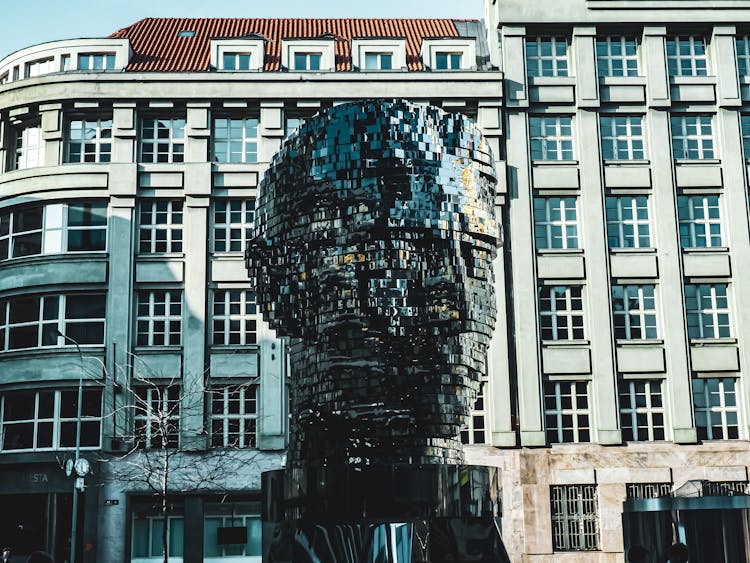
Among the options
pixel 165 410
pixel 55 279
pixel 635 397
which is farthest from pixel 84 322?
pixel 635 397

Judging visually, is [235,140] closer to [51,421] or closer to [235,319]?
[235,319]

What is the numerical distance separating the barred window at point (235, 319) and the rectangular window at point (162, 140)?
576cm

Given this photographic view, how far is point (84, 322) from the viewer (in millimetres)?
39406

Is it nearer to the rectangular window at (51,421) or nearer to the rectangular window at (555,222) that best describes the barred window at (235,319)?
the rectangular window at (51,421)

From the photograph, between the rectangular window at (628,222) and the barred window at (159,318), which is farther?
the rectangular window at (628,222)

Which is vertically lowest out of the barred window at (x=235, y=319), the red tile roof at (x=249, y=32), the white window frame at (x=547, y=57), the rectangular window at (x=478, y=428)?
the rectangular window at (x=478, y=428)

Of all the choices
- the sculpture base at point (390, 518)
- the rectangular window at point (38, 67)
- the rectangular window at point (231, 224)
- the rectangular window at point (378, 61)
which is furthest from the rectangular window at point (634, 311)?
the sculpture base at point (390, 518)

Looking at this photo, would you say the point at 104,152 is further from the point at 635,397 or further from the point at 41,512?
the point at 635,397

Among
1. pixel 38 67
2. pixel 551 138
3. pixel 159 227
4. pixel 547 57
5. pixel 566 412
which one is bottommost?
pixel 566 412

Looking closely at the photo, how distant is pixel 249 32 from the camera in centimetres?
4650

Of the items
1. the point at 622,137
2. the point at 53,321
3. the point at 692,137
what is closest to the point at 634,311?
the point at 622,137

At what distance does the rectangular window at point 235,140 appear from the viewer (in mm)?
41562

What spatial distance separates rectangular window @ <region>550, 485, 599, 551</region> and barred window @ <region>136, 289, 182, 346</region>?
588 inches

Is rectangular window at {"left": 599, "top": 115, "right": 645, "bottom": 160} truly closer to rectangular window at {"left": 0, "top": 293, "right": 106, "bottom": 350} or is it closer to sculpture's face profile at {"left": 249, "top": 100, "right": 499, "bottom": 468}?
rectangular window at {"left": 0, "top": 293, "right": 106, "bottom": 350}
